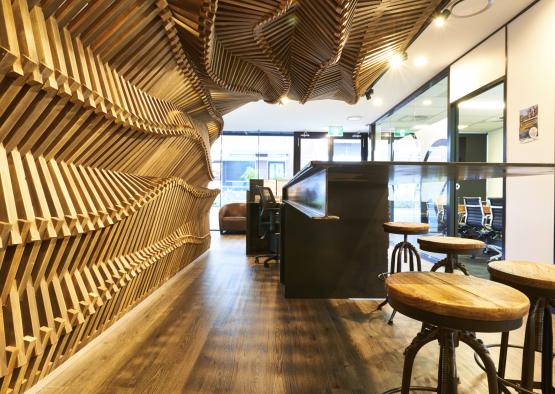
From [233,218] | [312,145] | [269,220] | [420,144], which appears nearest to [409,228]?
[269,220]

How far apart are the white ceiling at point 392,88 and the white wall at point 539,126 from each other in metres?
0.32

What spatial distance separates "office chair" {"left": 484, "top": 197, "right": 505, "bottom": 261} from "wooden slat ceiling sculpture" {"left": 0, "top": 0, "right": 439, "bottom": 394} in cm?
352

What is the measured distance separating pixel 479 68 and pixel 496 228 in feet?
9.60

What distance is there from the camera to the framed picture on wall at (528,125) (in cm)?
378

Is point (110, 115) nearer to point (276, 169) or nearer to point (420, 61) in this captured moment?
point (420, 61)

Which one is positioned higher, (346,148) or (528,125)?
(346,148)

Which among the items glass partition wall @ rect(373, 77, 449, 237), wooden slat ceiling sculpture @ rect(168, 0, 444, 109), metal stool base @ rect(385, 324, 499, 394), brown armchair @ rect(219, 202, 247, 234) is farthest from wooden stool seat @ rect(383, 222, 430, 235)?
brown armchair @ rect(219, 202, 247, 234)

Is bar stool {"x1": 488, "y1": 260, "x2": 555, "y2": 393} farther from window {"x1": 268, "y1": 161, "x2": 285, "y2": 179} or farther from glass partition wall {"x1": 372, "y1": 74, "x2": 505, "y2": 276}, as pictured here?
window {"x1": 268, "y1": 161, "x2": 285, "y2": 179}

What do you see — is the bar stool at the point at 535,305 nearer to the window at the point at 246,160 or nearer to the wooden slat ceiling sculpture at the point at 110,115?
the wooden slat ceiling sculpture at the point at 110,115

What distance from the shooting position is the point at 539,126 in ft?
12.2

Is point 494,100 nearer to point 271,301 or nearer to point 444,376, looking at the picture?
point 271,301

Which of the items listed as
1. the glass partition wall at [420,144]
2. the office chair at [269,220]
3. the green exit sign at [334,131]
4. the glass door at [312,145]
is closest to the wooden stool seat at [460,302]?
the office chair at [269,220]

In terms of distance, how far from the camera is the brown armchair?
9.30 meters

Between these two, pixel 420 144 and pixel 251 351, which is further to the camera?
pixel 420 144
